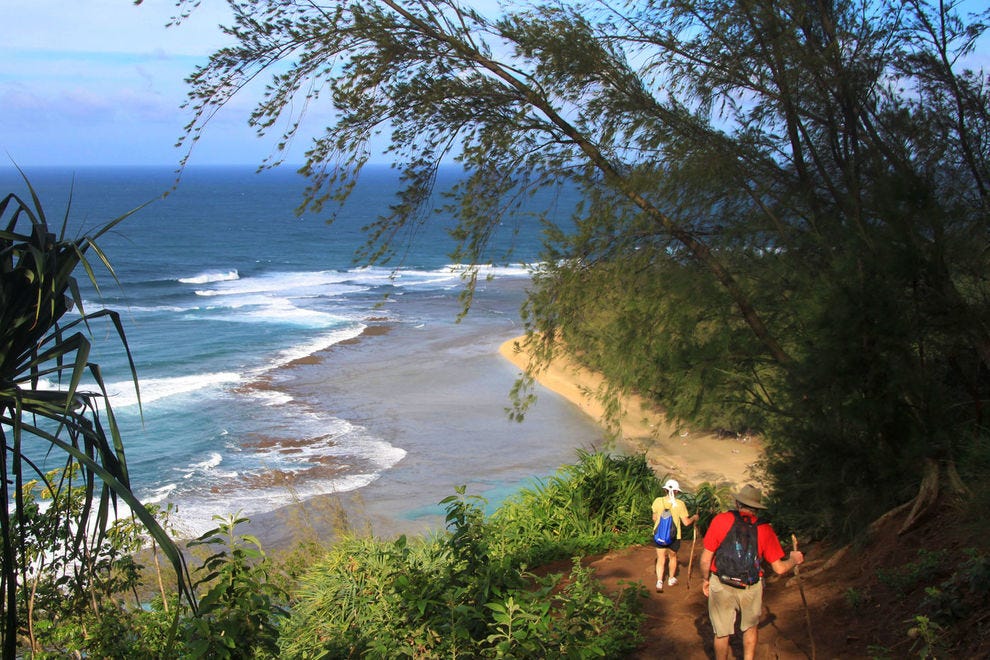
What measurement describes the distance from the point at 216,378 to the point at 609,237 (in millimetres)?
25789

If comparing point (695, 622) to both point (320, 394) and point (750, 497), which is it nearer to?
point (750, 497)

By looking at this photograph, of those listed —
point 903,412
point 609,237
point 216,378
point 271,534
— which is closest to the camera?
point 903,412

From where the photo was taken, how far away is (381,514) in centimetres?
1850

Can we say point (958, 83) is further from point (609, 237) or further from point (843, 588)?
point (843, 588)

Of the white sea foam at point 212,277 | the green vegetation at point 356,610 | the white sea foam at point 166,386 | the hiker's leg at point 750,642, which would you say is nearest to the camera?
the green vegetation at point 356,610

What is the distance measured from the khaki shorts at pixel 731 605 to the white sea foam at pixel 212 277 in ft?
177

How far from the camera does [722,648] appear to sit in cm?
552

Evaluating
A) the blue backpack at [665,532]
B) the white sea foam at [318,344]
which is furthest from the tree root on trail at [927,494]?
the white sea foam at [318,344]

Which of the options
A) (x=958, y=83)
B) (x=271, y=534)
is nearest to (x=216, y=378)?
(x=271, y=534)

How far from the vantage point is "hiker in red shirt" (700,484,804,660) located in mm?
5293

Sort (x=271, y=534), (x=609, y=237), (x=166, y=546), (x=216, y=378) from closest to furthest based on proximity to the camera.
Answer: (x=166, y=546)
(x=609, y=237)
(x=271, y=534)
(x=216, y=378)

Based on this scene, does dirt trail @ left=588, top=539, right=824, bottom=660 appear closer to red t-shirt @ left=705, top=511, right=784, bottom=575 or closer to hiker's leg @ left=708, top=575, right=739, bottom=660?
hiker's leg @ left=708, top=575, right=739, bottom=660

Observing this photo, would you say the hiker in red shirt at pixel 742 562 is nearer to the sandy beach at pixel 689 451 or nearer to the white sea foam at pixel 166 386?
the sandy beach at pixel 689 451

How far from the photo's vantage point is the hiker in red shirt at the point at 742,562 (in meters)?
5.29
